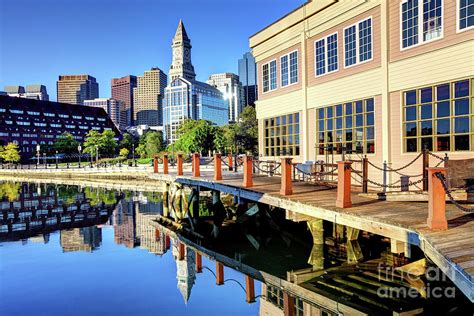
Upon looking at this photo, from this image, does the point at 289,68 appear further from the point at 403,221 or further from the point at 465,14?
the point at 403,221

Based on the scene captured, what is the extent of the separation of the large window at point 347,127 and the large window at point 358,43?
159 cm

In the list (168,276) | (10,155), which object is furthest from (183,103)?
(168,276)

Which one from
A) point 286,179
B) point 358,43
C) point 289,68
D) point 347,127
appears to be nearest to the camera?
point 286,179

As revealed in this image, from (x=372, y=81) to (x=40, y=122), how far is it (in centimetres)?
12024

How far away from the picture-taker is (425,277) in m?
9.30

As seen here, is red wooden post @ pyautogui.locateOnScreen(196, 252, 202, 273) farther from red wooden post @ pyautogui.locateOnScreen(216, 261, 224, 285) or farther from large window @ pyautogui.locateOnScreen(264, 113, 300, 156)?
large window @ pyautogui.locateOnScreen(264, 113, 300, 156)

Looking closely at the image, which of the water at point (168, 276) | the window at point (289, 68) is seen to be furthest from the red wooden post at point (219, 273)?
the window at point (289, 68)

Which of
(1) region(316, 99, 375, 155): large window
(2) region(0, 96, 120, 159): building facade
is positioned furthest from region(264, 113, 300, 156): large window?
(2) region(0, 96, 120, 159): building facade

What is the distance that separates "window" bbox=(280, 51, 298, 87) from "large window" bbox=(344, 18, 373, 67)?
323 centimetres

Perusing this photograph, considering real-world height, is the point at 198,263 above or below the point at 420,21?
below

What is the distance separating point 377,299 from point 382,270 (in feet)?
5.60

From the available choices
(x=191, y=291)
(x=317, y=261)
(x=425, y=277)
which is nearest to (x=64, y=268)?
(x=191, y=291)

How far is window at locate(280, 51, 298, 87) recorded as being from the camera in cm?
1828

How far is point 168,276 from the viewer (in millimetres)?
12719
